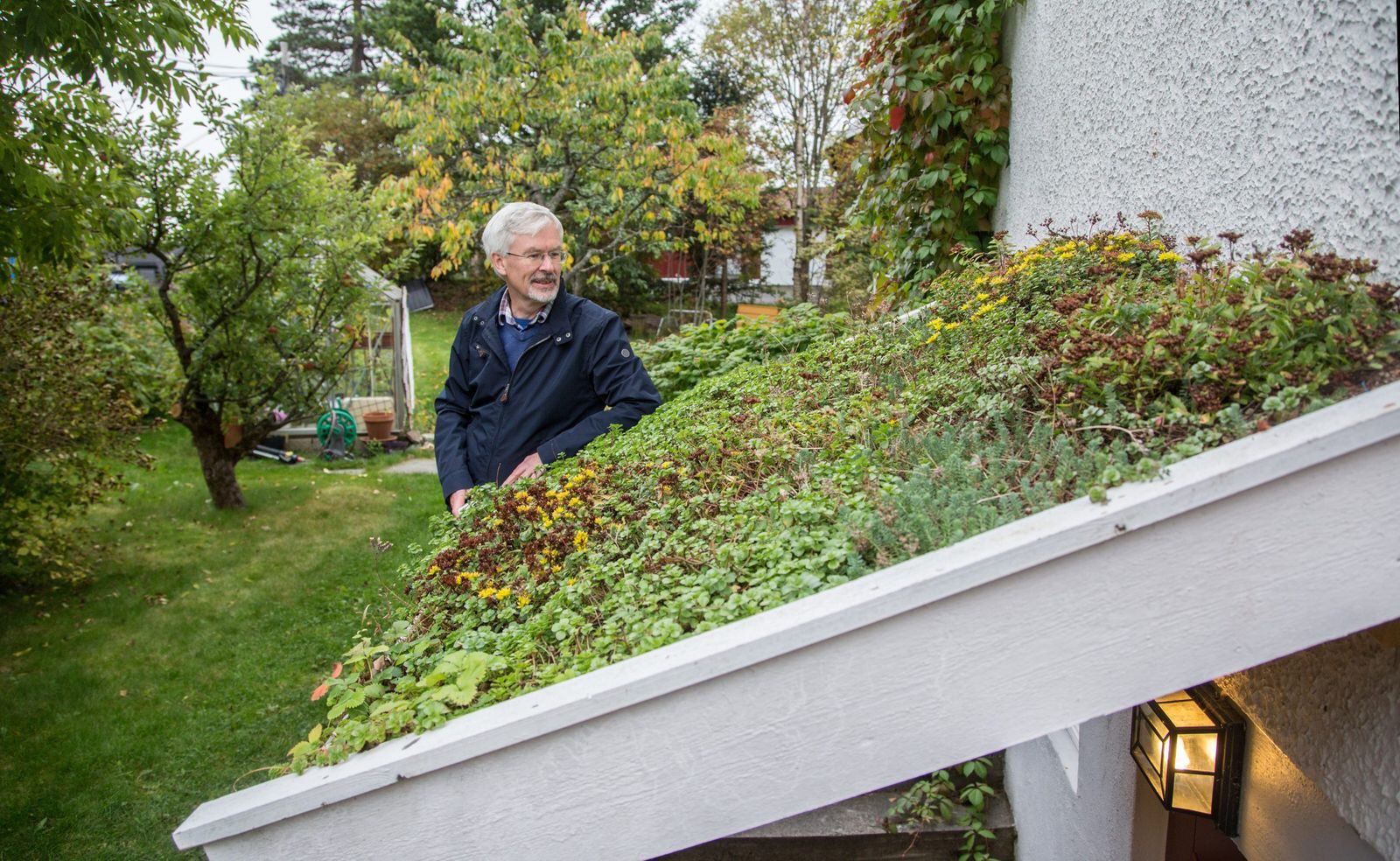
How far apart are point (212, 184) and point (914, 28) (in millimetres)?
6166

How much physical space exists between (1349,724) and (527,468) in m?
2.63

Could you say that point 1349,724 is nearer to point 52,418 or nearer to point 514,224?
point 514,224

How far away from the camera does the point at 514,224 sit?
3484 mm

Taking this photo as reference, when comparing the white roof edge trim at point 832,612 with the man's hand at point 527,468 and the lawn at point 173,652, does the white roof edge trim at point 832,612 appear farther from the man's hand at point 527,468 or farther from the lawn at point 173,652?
the man's hand at point 527,468

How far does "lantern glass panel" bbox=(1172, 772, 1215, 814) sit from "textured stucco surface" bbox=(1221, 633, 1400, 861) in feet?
1.54

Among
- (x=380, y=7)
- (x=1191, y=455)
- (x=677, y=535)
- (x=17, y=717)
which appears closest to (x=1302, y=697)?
(x=1191, y=455)

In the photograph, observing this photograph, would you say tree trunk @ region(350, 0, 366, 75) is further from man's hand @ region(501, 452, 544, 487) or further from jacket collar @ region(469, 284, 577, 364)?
man's hand @ region(501, 452, 544, 487)

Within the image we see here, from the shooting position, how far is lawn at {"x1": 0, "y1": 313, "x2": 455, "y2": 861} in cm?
440

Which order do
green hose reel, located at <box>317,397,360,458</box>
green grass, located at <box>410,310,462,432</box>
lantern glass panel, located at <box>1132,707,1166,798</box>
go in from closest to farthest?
lantern glass panel, located at <box>1132,707,1166,798</box> → green hose reel, located at <box>317,397,360,458</box> → green grass, located at <box>410,310,462,432</box>

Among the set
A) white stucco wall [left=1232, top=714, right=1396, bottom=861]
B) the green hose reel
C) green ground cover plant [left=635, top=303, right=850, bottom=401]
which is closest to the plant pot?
the green hose reel

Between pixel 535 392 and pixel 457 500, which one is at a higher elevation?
pixel 535 392

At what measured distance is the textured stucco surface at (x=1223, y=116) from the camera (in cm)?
184

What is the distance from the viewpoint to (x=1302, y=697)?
198cm

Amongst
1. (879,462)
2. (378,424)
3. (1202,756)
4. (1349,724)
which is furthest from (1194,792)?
(378,424)
